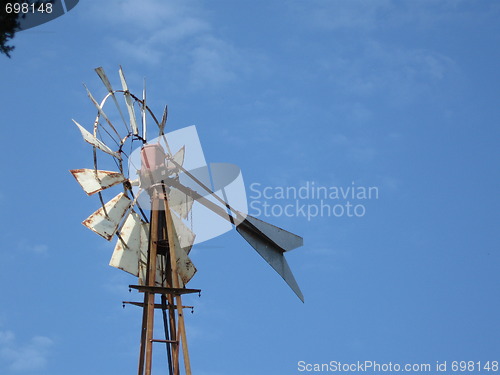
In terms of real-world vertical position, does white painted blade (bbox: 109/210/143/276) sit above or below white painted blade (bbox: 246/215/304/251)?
below

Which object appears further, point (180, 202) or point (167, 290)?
point (180, 202)

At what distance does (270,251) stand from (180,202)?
1501 millimetres

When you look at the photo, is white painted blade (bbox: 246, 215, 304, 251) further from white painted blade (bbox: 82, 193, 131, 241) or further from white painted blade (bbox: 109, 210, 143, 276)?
white painted blade (bbox: 82, 193, 131, 241)

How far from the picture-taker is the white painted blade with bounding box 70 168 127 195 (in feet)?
43.0

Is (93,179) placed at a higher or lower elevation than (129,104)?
lower

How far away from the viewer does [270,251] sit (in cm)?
1433

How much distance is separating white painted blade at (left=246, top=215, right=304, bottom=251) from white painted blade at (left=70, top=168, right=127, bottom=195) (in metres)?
2.08

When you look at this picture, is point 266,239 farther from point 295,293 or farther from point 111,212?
point 111,212

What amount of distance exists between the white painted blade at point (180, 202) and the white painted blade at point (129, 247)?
66 centimetres

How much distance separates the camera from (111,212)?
1335 centimetres

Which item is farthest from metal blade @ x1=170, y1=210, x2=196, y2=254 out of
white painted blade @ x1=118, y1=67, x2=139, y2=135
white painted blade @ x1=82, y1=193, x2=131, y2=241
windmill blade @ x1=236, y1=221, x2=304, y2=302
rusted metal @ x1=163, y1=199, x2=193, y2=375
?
white painted blade @ x1=118, y1=67, x2=139, y2=135

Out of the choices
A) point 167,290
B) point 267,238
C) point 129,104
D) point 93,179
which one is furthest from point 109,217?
point 267,238

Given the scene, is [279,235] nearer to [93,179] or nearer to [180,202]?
[180,202]

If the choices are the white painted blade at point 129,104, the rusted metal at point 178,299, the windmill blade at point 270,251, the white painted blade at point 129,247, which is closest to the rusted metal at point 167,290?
the rusted metal at point 178,299
